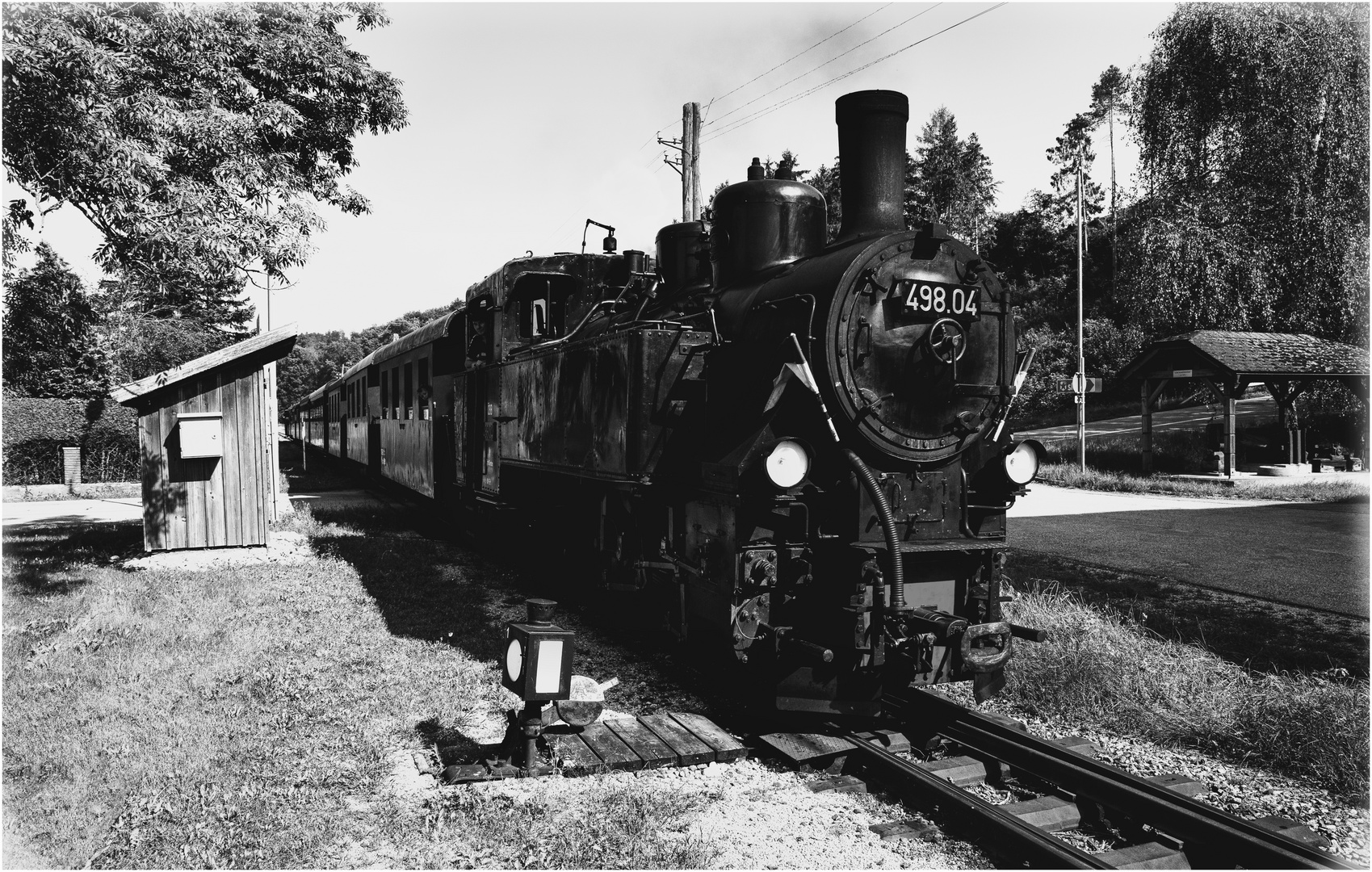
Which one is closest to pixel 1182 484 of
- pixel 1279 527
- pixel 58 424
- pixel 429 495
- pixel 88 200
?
pixel 1279 527

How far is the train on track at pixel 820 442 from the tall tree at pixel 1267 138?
939 centimetres

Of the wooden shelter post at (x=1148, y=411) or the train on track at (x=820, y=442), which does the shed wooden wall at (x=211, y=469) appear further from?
the wooden shelter post at (x=1148, y=411)

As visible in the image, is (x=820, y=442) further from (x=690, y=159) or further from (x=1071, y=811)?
(x=690, y=159)

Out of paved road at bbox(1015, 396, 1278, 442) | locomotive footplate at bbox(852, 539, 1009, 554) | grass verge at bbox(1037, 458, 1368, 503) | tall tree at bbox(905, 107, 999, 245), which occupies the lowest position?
grass verge at bbox(1037, 458, 1368, 503)

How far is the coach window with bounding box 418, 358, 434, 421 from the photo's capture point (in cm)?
1264

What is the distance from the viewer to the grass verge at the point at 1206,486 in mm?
18172

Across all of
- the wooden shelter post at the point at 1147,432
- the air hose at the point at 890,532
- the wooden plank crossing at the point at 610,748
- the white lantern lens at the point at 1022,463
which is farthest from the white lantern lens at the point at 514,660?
the wooden shelter post at the point at 1147,432

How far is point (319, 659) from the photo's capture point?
646cm

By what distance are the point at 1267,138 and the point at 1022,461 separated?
9648 millimetres

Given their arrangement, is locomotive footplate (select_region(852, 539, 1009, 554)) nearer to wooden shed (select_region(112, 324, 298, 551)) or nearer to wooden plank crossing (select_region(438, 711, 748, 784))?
wooden plank crossing (select_region(438, 711, 748, 784))

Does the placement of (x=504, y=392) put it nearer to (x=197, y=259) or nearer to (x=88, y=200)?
(x=197, y=259)

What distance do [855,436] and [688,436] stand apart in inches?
50.5

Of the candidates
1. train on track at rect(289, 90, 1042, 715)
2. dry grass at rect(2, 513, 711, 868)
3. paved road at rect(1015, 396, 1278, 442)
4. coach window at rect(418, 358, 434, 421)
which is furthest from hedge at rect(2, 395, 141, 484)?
paved road at rect(1015, 396, 1278, 442)

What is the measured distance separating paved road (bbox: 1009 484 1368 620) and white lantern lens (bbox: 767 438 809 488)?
6356 mm
